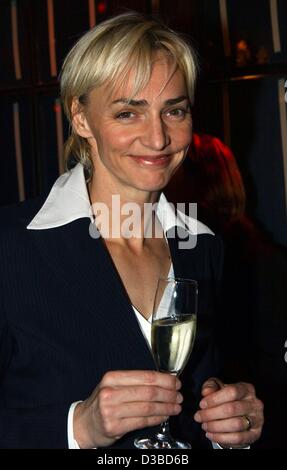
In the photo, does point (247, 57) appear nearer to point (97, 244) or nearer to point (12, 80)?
point (12, 80)

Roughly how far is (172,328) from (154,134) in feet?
1.81

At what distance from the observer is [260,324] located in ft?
11.8

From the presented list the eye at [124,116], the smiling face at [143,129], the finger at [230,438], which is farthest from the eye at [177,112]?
the finger at [230,438]

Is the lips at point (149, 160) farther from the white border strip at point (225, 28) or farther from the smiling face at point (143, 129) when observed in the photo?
the white border strip at point (225, 28)

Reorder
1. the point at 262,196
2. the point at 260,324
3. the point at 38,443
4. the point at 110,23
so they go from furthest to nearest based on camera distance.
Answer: the point at 262,196
the point at 260,324
the point at 110,23
the point at 38,443

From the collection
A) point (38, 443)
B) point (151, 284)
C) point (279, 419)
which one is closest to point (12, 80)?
point (279, 419)

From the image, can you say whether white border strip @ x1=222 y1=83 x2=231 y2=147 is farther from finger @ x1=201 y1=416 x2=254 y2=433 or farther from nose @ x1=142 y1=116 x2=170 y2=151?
finger @ x1=201 y1=416 x2=254 y2=433

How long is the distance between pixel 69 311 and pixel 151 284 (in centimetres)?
32

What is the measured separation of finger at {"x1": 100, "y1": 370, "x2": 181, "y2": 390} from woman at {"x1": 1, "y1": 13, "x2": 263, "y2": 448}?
12cm

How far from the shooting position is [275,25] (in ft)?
12.1

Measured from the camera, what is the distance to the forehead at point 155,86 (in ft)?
5.91

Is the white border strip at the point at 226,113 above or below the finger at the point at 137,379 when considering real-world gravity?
above

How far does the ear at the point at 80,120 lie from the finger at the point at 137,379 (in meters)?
0.81

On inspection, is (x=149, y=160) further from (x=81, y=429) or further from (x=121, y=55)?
(x=81, y=429)
